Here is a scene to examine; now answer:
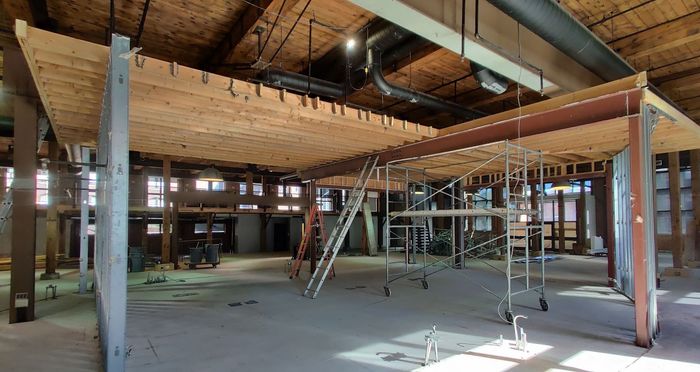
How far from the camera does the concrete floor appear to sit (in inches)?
148

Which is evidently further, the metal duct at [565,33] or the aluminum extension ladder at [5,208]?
the aluminum extension ladder at [5,208]

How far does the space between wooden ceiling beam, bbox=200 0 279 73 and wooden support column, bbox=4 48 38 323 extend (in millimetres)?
2702

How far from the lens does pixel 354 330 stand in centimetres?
485

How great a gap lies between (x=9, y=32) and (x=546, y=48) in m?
8.14

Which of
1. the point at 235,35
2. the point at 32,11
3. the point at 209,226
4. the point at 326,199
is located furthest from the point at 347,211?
the point at 326,199

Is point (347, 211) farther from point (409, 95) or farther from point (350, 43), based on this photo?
point (350, 43)

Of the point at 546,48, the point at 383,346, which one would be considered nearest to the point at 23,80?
the point at 383,346

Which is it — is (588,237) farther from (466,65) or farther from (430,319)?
(430,319)

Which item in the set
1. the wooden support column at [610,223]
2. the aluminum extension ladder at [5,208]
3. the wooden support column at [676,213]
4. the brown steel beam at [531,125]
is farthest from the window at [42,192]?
the wooden support column at [676,213]

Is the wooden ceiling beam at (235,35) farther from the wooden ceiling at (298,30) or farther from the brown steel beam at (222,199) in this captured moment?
the brown steel beam at (222,199)

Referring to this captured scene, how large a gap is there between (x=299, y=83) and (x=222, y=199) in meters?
6.85

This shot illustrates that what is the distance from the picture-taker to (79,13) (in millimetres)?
5438

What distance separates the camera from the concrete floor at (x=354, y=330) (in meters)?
3.76

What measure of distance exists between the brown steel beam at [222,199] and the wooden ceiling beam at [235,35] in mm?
5550
